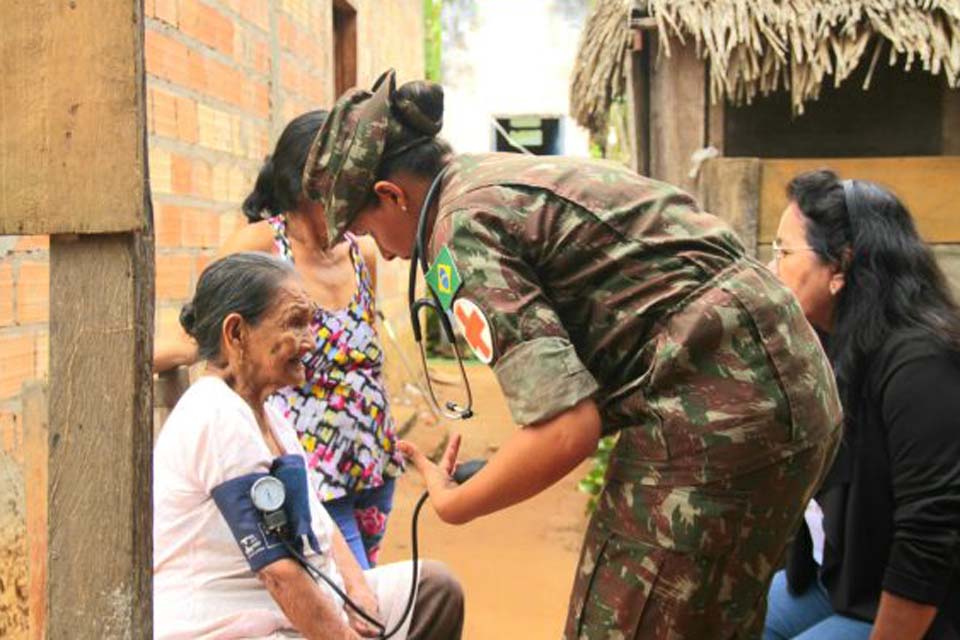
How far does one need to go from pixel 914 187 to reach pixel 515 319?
346 cm

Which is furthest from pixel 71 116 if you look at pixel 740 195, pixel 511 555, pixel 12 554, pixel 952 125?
pixel 952 125

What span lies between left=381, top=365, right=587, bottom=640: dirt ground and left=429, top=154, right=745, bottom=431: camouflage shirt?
292cm

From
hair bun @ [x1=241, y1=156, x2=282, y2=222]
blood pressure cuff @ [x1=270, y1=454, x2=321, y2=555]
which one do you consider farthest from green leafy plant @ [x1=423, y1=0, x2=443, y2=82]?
Answer: blood pressure cuff @ [x1=270, y1=454, x2=321, y2=555]

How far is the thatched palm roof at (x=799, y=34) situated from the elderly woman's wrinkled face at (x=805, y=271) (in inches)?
83.1

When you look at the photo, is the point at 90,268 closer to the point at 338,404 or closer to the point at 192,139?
the point at 338,404

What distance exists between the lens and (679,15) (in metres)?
4.63

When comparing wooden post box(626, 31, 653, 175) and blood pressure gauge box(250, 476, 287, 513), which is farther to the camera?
wooden post box(626, 31, 653, 175)

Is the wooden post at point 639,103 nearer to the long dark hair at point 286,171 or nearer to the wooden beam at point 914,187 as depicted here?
the wooden beam at point 914,187

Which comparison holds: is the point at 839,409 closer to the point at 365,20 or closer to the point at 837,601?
the point at 837,601

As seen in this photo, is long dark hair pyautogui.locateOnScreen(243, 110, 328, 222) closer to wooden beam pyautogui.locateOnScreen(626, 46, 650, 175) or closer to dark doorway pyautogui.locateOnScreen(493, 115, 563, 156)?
wooden beam pyautogui.locateOnScreen(626, 46, 650, 175)

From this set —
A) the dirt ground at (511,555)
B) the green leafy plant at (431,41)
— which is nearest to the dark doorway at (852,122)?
the dirt ground at (511,555)

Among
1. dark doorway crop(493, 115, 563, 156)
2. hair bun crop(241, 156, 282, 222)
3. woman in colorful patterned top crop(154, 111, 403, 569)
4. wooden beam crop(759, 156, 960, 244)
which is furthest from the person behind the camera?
dark doorway crop(493, 115, 563, 156)

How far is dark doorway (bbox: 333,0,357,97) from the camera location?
7.61m

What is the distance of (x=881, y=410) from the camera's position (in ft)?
7.77
